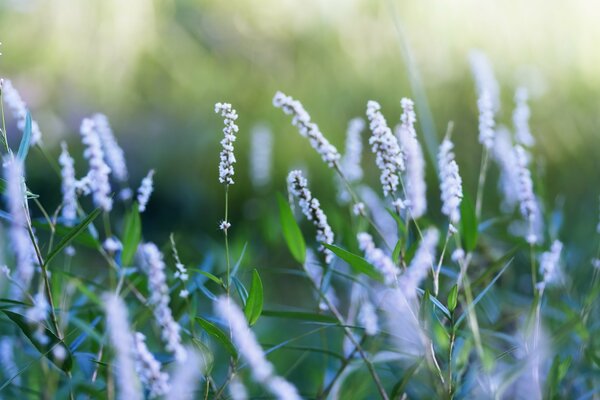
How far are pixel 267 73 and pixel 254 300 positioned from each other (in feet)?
9.22

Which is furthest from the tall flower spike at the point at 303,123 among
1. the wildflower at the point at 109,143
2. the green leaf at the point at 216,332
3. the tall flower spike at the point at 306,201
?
the wildflower at the point at 109,143

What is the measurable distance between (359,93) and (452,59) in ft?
1.32

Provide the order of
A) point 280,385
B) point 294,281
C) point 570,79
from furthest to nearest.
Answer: point 570,79 → point 294,281 → point 280,385

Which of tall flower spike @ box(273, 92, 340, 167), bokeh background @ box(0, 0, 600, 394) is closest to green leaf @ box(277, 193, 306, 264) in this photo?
tall flower spike @ box(273, 92, 340, 167)

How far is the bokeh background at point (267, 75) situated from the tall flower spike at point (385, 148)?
4.39 feet

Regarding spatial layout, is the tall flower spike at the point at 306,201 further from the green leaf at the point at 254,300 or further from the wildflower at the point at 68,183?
the wildflower at the point at 68,183

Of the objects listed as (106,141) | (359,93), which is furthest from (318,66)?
(106,141)

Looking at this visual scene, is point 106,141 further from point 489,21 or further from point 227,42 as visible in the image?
point 227,42

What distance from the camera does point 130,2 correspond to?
12.2 ft

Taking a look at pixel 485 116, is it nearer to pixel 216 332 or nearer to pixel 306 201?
pixel 306 201

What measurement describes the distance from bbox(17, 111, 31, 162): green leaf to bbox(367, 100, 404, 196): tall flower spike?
27 centimetres

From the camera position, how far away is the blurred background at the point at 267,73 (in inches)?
103

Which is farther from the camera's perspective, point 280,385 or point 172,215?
point 172,215

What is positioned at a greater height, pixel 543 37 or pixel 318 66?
pixel 543 37
